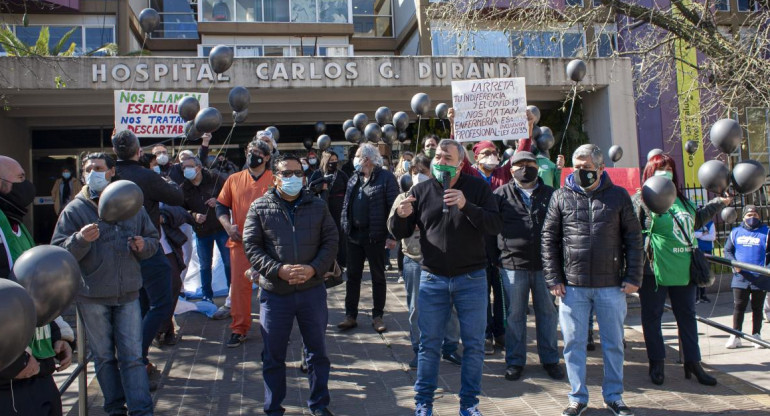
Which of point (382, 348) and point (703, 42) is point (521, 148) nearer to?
point (382, 348)

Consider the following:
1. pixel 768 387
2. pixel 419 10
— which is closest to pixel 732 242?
pixel 768 387

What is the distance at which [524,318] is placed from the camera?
534 cm

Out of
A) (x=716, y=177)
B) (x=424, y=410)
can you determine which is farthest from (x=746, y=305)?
(x=424, y=410)

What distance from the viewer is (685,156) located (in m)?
19.8

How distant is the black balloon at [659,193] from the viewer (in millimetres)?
4512

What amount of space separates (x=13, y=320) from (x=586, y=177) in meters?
3.82

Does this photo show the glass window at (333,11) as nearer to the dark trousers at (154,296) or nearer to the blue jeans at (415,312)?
the blue jeans at (415,312)

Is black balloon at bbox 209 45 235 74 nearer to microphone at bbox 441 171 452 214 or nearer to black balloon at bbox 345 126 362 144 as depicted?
black balloon at bbox 345 126 362 144

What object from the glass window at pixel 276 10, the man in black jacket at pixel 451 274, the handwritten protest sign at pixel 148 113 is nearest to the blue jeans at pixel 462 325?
the man in black jacket at pixel 451 274

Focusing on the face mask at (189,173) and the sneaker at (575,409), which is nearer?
the sneaker at (575,409)

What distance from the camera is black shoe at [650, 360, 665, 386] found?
5.13 meters

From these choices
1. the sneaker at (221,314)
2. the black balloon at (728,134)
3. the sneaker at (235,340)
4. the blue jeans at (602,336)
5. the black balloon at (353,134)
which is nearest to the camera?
the blue jeans at (602,336)

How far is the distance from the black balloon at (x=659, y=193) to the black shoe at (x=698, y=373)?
1524 millimetres

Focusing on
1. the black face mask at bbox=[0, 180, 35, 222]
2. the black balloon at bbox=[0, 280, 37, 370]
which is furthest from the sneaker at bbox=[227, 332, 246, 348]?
the black balloon at bbox=[0, 280, 37, 370]
